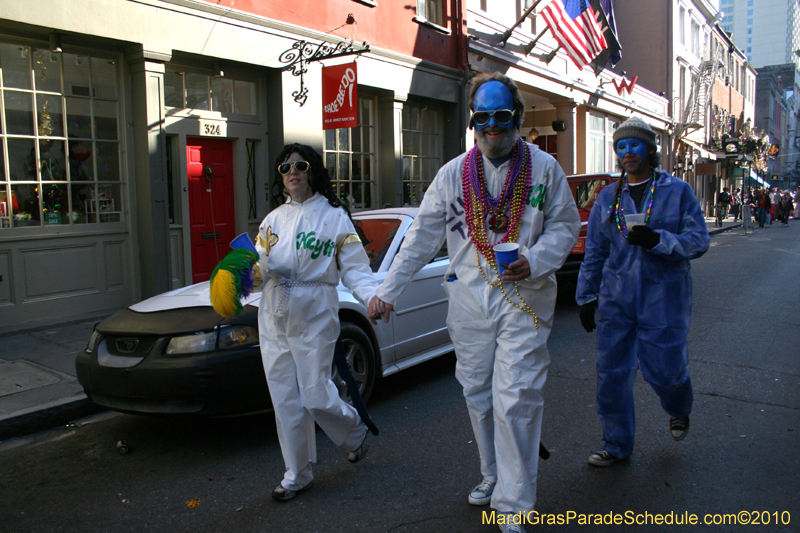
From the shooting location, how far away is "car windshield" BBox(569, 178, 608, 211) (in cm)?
991

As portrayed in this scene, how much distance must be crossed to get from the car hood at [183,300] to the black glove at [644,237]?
238 cm

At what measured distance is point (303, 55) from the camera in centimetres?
1004

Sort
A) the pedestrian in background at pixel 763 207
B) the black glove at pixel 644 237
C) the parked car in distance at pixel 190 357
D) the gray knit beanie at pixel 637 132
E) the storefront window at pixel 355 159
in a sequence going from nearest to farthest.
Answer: the black glove at pixel 644 237
the gray knit beanie at pixel 637 132
the parked car in distance at pixel 190 357
the storefront window at pixel 355 159
the pedestrian in background at pixel 763 207

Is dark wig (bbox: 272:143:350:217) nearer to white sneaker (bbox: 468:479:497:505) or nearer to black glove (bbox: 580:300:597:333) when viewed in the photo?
black glove (bbox: 580:300:597:333)

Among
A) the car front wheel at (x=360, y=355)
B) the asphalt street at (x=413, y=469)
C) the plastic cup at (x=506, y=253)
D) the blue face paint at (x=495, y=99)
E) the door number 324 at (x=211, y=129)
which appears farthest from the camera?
the door number 324 at (x=211, y=129)

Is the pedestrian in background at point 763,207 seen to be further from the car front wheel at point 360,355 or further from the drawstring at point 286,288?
the drawstring at point 286,288

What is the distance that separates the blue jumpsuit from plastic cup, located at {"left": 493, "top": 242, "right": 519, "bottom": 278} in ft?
3.36

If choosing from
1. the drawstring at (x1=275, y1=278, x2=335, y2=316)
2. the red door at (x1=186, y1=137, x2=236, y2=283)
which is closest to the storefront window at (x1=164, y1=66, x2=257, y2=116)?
the red door at (x1=186, y1=137, x2=236, y2=283)

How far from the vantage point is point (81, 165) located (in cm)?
809

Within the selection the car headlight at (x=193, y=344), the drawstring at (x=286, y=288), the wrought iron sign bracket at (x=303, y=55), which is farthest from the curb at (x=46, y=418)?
the wrought iron sign bracket at (x=303, y=55)

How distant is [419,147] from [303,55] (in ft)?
14.2

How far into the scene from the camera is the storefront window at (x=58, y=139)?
744 centimetres

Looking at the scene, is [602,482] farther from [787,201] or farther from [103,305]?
[787,201]

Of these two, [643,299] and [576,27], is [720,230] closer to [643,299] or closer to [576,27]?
[576,27]
